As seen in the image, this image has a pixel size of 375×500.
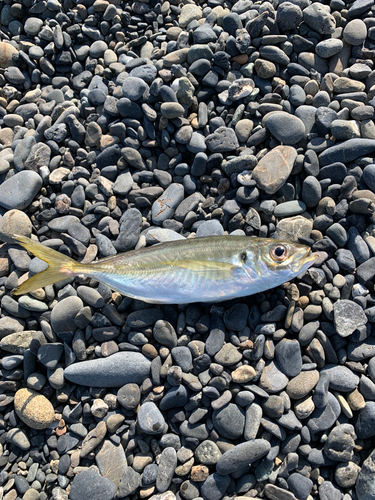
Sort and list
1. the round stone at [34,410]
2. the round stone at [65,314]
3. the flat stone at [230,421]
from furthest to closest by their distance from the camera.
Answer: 1. the round stone at [65,314]
2. the round stone at [34,410]
3. the flat stone at [230,421]

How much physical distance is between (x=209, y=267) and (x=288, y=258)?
0.83 meters

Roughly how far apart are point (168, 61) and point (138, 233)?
2479 millimetres

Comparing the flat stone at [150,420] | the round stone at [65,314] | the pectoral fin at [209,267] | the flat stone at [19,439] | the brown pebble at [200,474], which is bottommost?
the flat stone at [19,439]

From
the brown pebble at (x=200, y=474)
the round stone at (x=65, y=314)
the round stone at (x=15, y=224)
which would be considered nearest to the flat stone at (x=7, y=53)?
the round stone at (x=15, y=224)

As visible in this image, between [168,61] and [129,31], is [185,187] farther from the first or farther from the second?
[129,31]

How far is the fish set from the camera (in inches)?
137

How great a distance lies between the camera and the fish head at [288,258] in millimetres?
3430

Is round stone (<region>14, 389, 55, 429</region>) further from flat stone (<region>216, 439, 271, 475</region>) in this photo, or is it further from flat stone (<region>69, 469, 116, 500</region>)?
flat stone (<region>216, 439, 271, 475</region>)

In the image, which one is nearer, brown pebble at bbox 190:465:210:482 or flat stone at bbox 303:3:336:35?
brown pebble at bbox 190:465:210:482

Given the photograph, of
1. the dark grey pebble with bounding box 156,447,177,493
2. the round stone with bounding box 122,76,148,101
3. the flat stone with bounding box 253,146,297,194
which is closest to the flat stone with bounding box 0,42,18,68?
the round stone with bounding box 122,76,148,101

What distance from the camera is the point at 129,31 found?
5203 millimetres

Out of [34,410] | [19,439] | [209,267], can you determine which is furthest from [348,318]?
[19,439]

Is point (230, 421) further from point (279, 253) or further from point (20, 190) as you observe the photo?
point (20, 190)

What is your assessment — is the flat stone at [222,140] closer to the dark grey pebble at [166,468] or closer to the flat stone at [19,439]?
the dark grey pebble at [166,468]
